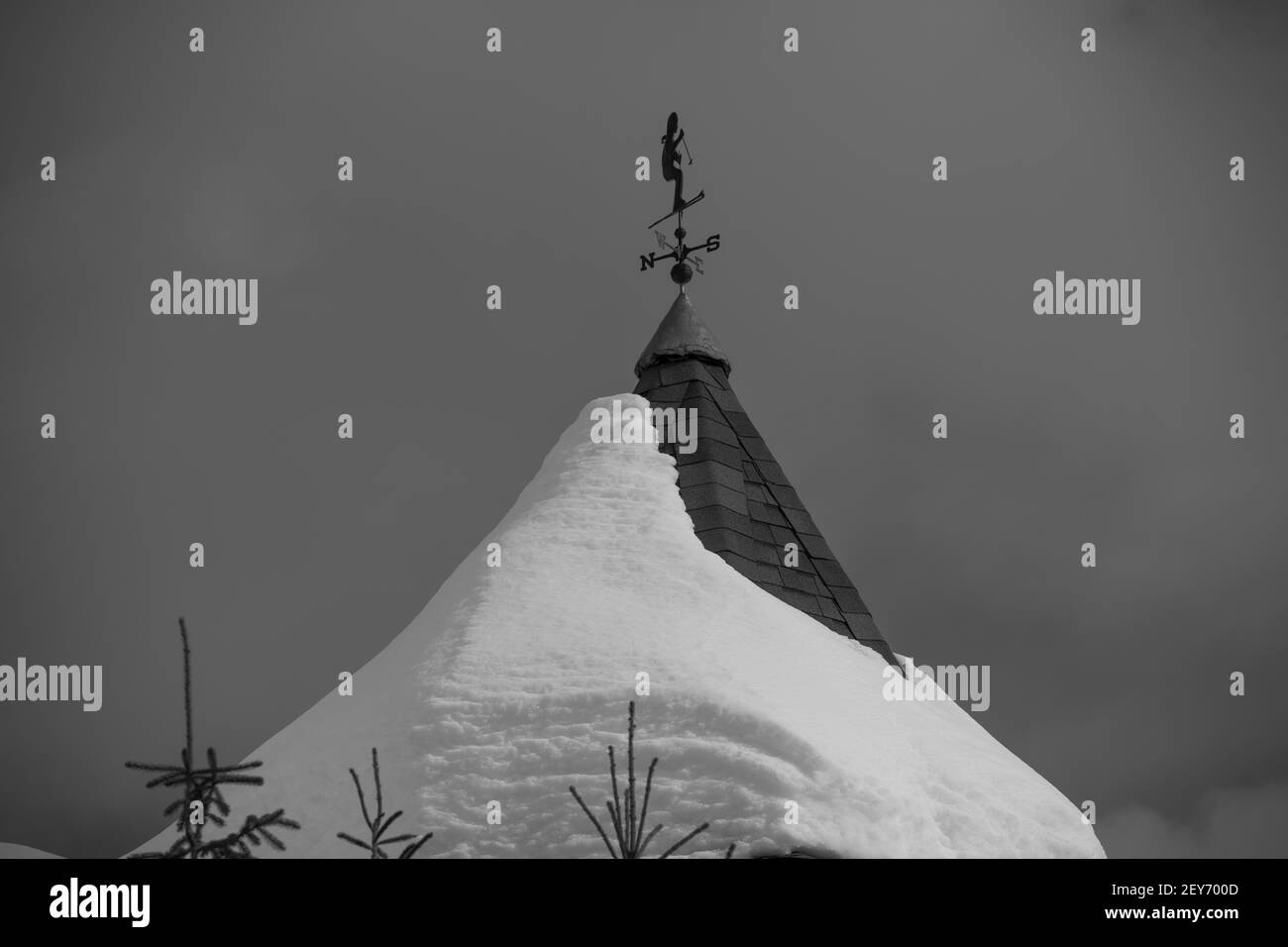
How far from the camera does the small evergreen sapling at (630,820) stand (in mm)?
8367

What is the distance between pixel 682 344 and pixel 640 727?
5369 millimetres

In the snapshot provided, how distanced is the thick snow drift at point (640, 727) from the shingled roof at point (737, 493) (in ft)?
1.93

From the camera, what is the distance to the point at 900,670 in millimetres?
12117

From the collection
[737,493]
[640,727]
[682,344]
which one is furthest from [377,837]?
[682,344]

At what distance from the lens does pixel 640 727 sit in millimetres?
9562

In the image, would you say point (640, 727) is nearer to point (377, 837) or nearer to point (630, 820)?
point (630, 820)

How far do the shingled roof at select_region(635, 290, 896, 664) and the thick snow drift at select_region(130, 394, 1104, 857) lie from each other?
0.59 metres

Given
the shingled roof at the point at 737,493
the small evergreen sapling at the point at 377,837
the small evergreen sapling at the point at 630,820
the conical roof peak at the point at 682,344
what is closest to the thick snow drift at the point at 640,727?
the small evergreen sapling at the point at 630,820

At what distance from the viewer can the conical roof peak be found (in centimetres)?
1432

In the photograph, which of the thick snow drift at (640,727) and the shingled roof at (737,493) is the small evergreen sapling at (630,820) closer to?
the thick snow drift at (640,727)
